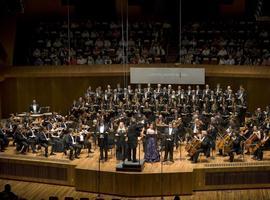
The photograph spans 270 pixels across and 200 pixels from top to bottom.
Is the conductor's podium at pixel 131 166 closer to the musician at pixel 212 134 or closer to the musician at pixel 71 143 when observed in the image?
the musician at pixel 71 143

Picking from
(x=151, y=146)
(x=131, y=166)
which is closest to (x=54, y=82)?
(x=151, y=146)

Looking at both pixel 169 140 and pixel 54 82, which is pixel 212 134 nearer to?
pixel 169 140

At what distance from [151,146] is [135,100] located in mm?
3371

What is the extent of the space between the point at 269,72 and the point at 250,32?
2.63 meters

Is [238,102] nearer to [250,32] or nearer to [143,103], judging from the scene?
[143,103]

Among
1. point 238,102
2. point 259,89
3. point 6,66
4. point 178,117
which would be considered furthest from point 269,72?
point 6,66

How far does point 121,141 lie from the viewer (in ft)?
47.0

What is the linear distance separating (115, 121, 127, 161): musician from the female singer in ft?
1.98

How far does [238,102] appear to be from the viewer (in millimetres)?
17469

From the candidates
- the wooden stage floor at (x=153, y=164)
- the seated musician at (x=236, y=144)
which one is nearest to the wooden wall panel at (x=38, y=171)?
the wooden stage floor at (x=153, y=164)

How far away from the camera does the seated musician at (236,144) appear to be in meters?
14.2

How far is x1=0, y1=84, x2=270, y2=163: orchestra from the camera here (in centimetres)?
1432

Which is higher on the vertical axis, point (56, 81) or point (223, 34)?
point (223, 34)

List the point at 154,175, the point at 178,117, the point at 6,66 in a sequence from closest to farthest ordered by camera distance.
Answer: the point at 154,175
the point at 178,117
the point at 6,66
